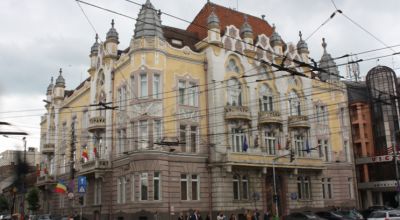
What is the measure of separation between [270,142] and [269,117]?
277 cm

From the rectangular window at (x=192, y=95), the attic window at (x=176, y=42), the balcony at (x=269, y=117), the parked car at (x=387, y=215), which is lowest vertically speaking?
the parked car at (x=387, y=215)

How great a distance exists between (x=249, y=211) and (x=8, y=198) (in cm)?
6584

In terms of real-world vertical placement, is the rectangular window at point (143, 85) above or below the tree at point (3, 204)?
above

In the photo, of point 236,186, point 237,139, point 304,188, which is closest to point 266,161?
point 237,139

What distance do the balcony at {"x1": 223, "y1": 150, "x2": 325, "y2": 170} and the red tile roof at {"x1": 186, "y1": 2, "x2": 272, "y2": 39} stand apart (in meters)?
12.9

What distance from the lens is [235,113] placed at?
134 ft

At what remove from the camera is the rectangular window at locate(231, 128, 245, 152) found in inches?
1636

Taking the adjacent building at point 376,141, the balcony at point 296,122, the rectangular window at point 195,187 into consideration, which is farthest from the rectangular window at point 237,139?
the adjacent building at point 376,141

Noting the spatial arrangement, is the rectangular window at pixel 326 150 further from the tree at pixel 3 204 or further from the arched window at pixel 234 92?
the tree at pixel 3 204

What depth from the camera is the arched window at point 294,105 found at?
47.7m

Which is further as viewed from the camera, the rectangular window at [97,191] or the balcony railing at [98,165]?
the rectangular window at [97,191]

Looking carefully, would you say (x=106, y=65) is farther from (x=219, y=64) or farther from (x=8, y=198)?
(x=8, y=198)

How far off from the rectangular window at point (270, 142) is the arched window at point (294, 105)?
13.3 feet

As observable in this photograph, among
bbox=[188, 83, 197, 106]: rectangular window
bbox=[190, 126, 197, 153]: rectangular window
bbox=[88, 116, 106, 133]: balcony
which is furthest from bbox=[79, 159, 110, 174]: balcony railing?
bbox=[188, 83, 197, 106]: rectangular window
